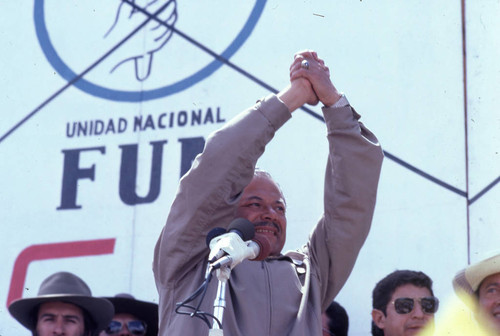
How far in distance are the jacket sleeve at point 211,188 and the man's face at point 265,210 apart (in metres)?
0.13

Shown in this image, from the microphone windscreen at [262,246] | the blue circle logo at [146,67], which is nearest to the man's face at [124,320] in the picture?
the blue circle logo at [146,67]

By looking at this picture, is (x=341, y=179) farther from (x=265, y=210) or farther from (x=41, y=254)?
(x=41, y=254)

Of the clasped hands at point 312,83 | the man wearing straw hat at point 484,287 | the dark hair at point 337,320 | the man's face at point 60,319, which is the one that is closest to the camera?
the clasped hands at point 312,83

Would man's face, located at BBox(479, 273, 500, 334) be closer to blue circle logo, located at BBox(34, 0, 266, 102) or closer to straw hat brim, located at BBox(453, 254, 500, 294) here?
straw hat brim, located at BBox(453, 254, 500, 294)

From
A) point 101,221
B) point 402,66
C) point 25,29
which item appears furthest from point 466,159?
point 25,29

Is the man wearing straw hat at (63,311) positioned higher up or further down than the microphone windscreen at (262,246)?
further down

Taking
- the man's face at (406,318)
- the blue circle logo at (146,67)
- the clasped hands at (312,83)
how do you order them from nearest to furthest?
the clasped hands at (312,83) < the man's face at (406,318) < the blue circle logo at (146,67)

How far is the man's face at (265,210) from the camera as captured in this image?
110 inches

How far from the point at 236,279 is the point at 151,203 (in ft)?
5.05

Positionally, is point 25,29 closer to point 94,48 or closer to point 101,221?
point 94,48

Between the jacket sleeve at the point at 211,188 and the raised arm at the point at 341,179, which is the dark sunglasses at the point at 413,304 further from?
the jacket sleeve at the point at 211,188

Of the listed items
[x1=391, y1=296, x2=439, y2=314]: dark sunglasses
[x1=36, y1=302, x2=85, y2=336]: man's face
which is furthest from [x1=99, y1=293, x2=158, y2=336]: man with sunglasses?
[x1=391, y1=296, x2=439, y2=314]: dark sunglasses

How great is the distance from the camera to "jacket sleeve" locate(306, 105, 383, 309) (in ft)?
9.16

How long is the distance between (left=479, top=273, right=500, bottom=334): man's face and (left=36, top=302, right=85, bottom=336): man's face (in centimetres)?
169
